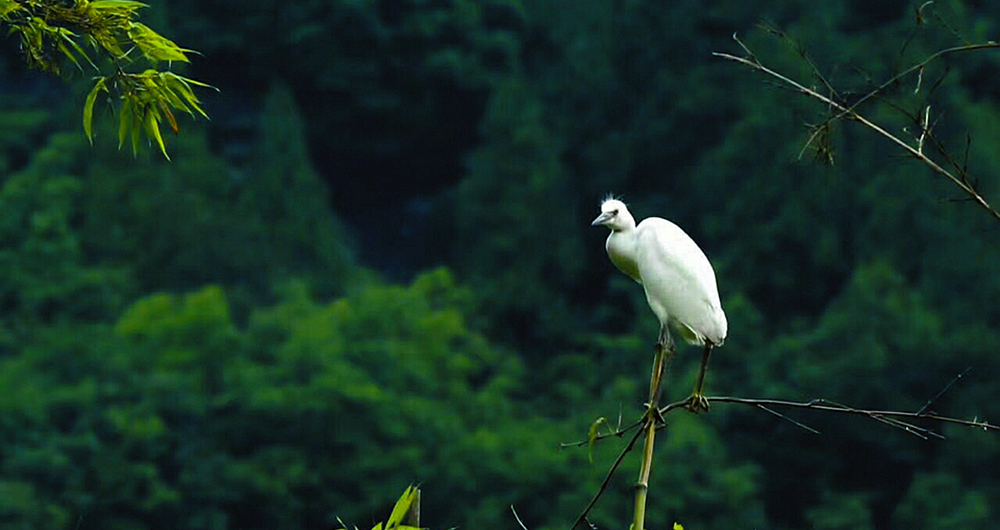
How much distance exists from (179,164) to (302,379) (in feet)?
15.0

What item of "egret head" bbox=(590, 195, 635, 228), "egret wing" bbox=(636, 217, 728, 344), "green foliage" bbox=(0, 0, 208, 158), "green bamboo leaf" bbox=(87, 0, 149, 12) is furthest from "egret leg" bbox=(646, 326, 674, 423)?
"green bamboo leaf" bbox=(87, 0, 149, 12)

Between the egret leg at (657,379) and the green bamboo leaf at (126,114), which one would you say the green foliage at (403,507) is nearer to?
the egret leg at (657,379)

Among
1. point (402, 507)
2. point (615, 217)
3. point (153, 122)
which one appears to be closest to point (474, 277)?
point (615, 217)

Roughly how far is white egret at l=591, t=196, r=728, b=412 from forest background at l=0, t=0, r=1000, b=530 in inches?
407

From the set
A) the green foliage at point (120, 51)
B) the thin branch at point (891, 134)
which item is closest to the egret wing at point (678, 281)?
the thin branch at point (891, 134)

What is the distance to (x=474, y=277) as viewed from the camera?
838 inches

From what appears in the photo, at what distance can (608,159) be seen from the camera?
76.9 feet

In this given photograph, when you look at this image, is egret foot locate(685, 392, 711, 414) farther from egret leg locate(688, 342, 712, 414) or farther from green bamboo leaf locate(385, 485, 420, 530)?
green bamboo leaf locate(385, 485, 420, 530)

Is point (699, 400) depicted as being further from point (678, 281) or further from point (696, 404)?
point (678, 281)

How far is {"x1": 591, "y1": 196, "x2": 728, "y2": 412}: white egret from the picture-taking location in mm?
2906

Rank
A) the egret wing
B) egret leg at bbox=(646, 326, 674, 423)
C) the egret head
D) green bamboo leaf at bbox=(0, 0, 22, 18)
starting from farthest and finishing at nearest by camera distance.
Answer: the egret head < the egret wing < green bamboo leaf at bbox=(0, 0, 22, 18) < egret leg at bbox=(646, 326, 674, 423)

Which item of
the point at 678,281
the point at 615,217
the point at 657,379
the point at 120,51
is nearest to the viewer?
the point at 657,379

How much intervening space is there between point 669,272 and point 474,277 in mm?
18369

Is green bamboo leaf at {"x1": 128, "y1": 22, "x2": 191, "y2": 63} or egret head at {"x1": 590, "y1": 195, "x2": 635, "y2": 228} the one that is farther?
egret head at {"x1": 590, "y1": 195, "x2": 635, "y2": 228}
